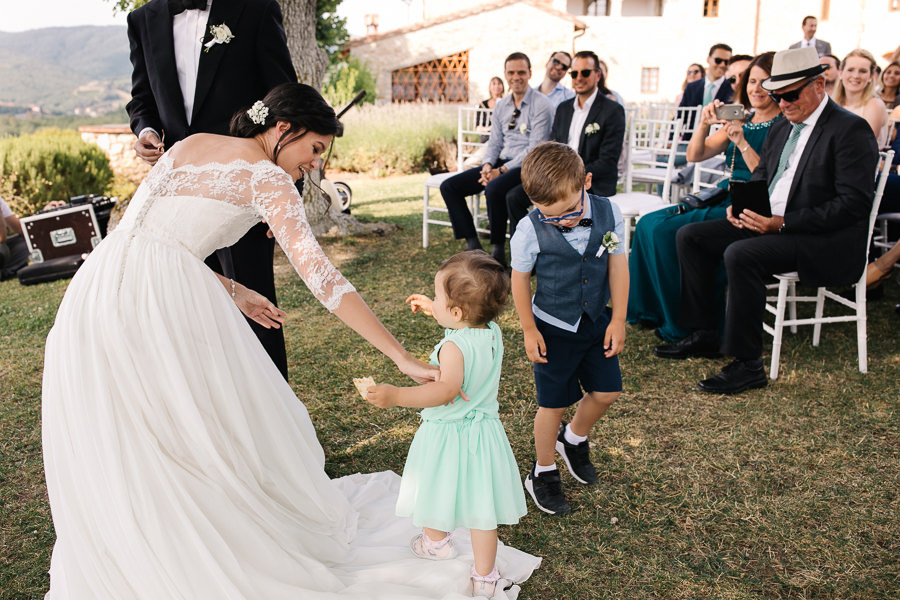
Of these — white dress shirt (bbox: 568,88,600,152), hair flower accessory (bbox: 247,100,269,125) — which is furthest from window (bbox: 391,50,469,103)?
hair flower accessory (bbox: 247,100,269,125)

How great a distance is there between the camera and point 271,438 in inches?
91.0

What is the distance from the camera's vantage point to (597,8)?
98.5ft

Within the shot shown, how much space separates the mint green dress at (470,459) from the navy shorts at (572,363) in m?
0.57

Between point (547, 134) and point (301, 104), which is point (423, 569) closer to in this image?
point (301, 104)

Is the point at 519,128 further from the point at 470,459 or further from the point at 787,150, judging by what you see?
the point at 470,459

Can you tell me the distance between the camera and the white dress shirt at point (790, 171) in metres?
3.88

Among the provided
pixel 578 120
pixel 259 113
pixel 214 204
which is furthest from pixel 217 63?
pixel 578 120

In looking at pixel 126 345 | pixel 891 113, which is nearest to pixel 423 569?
pixel 126 345

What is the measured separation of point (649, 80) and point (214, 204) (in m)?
27.1

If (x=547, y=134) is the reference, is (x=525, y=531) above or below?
below

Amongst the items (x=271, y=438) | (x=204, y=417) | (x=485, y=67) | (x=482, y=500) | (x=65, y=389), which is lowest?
(x=482, y=500)

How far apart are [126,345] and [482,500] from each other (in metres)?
1.17

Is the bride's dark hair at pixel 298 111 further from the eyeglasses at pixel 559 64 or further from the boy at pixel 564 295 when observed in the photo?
the eyeglasses at pixel 559 64

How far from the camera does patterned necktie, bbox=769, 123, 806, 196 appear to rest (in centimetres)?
398
